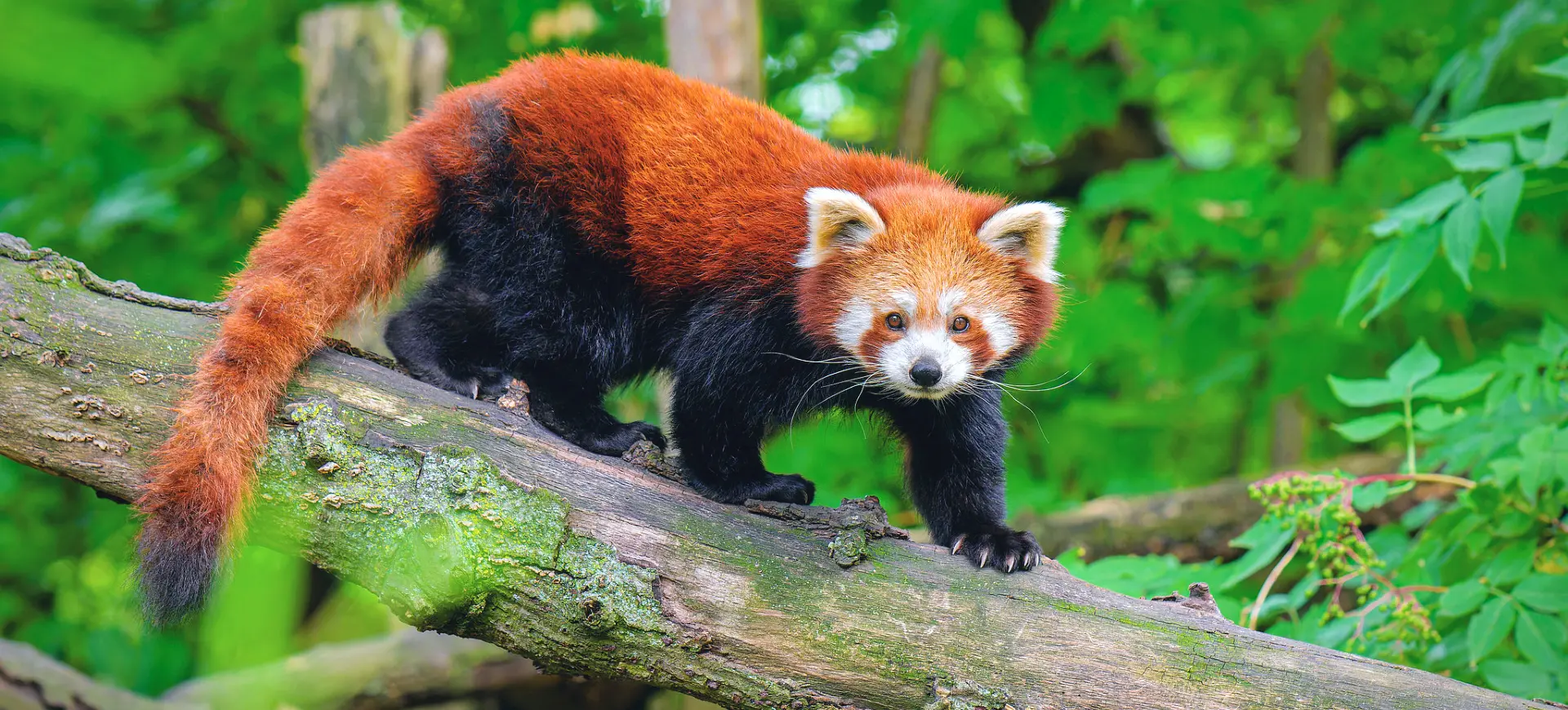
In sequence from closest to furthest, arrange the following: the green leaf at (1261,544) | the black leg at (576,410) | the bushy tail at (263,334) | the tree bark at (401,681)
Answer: the bushy tail at (263,334) < the green leaf at (1261,544) < the black leg at (576,410) < the tree bark at (401,681)

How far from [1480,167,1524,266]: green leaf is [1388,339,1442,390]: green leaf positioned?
1.02 ft

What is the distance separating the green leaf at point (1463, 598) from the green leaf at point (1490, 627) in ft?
0.09

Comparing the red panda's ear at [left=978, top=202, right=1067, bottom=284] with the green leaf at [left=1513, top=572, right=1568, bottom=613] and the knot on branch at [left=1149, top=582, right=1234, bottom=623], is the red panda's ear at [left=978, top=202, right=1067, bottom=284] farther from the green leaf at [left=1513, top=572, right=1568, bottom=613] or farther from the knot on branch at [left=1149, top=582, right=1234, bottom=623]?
the green leaf at [left=1513, top=572, right=1568, bottom=613]

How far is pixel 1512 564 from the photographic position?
271cm

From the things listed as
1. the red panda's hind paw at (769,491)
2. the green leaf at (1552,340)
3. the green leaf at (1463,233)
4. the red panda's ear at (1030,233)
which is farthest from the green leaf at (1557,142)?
the red panda's hind paw at (769,491)

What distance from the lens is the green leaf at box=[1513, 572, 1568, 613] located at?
2551 mm

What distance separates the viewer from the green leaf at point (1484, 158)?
276cm

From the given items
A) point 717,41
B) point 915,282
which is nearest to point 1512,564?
point 915,282

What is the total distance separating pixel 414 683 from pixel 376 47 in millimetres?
3109

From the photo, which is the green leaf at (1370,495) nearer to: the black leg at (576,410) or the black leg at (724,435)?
→ the black leg at (724,435)

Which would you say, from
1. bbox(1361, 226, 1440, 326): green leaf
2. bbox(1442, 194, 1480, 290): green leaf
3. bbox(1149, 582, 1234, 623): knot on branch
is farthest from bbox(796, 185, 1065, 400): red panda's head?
bbox(1442, 194, 1480, 290): green leaf

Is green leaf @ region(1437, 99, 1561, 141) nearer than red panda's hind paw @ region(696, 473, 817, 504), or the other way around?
green leaf @ region(1437, 99, 1561, 141)

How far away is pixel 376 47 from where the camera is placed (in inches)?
204

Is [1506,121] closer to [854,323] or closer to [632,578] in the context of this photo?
[854,323]
